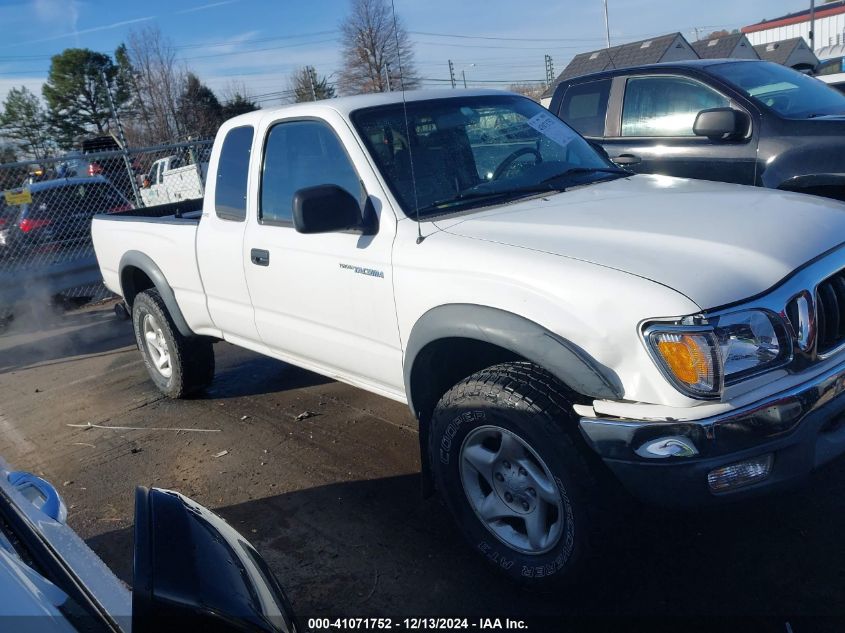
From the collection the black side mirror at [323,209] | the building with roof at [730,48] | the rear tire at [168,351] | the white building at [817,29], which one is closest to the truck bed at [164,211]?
the rear tire at [168,351]

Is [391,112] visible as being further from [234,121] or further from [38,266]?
[38,266]

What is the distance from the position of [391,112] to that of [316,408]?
84.7 inches

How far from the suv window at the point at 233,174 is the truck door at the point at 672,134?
8.70 ft

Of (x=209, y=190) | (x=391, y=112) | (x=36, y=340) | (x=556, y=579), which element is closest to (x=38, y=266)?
(x=36, y=340)

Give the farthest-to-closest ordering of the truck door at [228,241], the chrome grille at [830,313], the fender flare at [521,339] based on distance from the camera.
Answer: the truck door at [228,241] < the chrome grille at [830,313] < the fender flare at [521,339]

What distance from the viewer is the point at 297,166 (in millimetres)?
3982

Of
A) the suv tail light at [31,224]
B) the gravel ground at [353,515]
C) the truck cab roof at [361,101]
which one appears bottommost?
the gravel ground at [353,515]

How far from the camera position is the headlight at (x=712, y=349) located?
2.32 m

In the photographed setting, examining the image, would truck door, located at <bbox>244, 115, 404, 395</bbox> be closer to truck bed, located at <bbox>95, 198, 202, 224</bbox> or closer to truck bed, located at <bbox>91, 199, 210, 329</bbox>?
truck bed, located at <bbox>91, 199, 210, 329</bbox>

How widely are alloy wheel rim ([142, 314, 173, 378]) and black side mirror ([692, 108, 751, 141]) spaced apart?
4127 mm

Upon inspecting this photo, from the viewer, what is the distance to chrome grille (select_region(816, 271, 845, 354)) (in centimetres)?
259

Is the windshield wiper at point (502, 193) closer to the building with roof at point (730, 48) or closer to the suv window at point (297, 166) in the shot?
the suv window at point (297, 166)

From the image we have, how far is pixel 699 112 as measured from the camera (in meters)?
5.60

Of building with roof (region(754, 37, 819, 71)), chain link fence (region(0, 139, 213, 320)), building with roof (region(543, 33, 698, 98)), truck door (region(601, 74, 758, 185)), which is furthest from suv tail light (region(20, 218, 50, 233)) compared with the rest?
building with roof (region(754, 37, 819, 71))
